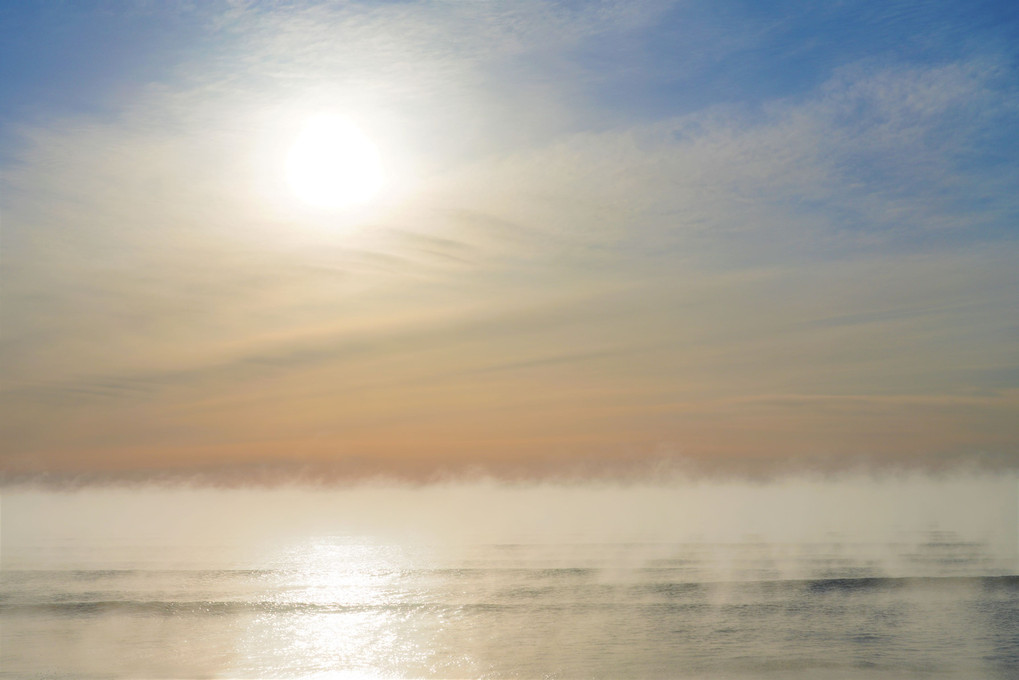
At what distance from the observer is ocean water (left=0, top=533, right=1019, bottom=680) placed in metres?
33.3

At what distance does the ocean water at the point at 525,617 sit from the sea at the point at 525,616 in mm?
172

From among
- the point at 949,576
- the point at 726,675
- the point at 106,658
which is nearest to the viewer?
the point at 726,675

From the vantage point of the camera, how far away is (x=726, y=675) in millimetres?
30922

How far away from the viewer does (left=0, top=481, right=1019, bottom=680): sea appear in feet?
109

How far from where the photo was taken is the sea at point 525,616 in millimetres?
33344

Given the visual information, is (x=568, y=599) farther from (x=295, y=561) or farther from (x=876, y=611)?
(x=295, y=561)

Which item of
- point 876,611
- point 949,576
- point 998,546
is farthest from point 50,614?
point 998,546

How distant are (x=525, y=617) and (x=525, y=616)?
350 mm

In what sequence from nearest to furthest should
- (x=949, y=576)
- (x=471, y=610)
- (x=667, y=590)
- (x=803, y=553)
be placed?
(x=471, y=610)
(x=667, y=590)
(x=949, y=576)
(x=803, y=553)

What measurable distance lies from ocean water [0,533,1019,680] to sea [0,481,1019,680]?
0.17m

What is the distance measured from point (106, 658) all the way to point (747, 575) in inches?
1875

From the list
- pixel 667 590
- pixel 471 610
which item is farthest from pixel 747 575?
pixel 471 610

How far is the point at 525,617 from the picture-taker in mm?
44750

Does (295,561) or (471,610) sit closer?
(471,610)
